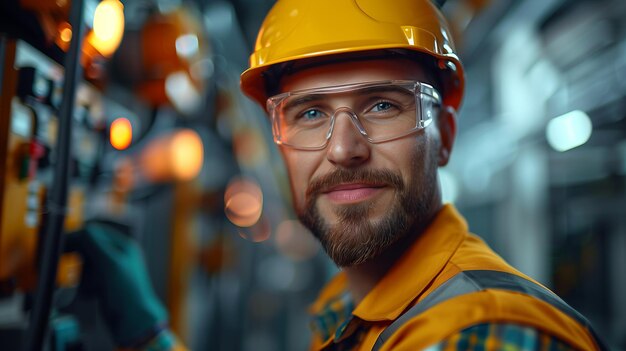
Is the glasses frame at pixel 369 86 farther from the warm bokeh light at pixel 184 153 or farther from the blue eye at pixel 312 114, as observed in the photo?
the warm bokeh light at pixel 184 153

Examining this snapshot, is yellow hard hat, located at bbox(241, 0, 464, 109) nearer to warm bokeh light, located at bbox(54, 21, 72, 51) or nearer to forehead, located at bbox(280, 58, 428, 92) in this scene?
forehead, located at bbox(280, 58, 428, 92)

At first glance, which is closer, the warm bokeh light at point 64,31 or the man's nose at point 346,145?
the man's nose at point 346,145

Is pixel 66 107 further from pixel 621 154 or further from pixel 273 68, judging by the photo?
pixel 621 154

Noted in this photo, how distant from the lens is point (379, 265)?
4.68 feet

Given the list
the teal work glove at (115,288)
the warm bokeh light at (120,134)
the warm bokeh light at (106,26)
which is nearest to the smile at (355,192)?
the teal work glove at (115,288)

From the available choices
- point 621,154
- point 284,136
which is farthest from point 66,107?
point 621,154

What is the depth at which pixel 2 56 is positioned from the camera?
4.69 ft

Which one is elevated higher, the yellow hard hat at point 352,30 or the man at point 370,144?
the yellow hard hat at point 352,30

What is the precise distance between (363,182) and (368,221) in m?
0.11

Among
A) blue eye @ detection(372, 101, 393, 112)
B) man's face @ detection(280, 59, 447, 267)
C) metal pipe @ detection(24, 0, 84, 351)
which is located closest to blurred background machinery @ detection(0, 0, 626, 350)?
metal pipe @ detection(24, 0, 84, 351)

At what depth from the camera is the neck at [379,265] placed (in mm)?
1399

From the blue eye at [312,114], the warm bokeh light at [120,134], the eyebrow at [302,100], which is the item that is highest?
the warm bokeh light at [120,134]

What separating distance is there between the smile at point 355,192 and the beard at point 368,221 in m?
0.01

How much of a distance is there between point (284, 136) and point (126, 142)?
1215mm
